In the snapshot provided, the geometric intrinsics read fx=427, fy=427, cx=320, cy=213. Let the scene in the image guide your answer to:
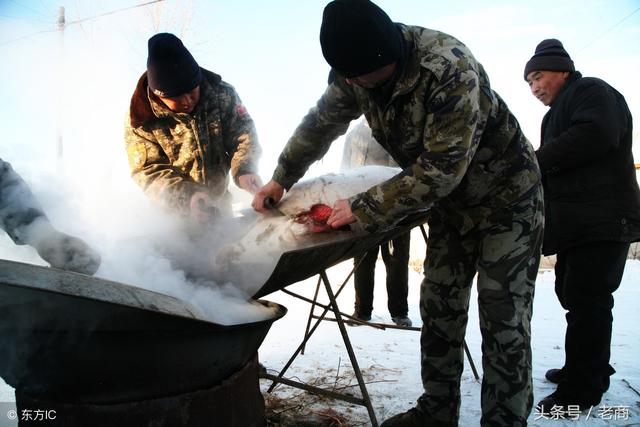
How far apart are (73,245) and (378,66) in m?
1.32

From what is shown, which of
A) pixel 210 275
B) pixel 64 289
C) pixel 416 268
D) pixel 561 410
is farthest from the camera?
pixel 416 268

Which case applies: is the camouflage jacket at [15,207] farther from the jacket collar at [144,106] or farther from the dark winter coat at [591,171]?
the dark winter coat at [591,171]

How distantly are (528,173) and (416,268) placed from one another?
22.7ft

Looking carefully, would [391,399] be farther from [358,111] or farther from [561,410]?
[358,111]

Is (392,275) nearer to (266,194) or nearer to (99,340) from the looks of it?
(266,194)

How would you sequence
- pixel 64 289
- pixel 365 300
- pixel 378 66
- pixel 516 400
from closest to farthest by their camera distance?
pixel 64 289 → pixel 378 66 → pixel 516 400 → pixel 365 300

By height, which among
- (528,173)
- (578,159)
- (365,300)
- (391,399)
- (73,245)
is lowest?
(391,399)

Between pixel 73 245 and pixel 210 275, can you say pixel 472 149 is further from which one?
pixel 73 245

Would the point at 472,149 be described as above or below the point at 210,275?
above

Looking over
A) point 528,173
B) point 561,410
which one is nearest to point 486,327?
point 528,173

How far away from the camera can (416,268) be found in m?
8.62

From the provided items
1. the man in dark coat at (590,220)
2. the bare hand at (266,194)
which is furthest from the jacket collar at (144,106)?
the man in dark coat at (590,220)

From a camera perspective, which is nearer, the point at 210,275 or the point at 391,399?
the point at 210,275

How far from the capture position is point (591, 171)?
8.34 feet
